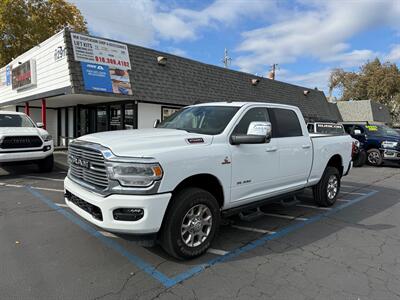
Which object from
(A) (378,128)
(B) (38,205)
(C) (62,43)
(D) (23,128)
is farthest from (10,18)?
(A) (378,128)

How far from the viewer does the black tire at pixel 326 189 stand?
6305mm

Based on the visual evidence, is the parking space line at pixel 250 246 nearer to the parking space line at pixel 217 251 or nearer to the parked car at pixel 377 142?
the parking space line at pixel 217 251

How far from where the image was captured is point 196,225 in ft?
12.7

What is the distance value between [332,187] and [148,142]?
14.9 ft

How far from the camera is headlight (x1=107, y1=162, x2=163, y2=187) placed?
335 cm

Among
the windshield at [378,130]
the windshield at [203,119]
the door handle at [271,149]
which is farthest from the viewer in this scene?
the windshield at [378,130]

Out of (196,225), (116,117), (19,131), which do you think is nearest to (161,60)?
(116,117)

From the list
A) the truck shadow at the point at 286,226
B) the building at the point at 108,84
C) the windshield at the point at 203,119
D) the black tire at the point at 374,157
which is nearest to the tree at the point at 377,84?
the building at the point at 108,84

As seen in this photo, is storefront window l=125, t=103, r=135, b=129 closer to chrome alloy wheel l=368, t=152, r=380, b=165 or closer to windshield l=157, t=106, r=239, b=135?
windshield l=157, t=106, r=239, b=135

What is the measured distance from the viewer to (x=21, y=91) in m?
16.6

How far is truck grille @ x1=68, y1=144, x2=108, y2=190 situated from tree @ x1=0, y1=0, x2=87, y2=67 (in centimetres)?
2193

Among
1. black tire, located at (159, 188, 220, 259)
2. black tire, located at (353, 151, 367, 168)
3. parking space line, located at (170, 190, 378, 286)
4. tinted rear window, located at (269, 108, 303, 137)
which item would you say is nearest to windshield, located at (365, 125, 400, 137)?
black tire, located at (353, 151, 367, 168)

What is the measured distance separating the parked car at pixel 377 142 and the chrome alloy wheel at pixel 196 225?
12.7 m

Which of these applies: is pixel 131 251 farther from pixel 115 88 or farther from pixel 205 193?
pixel 115 88
